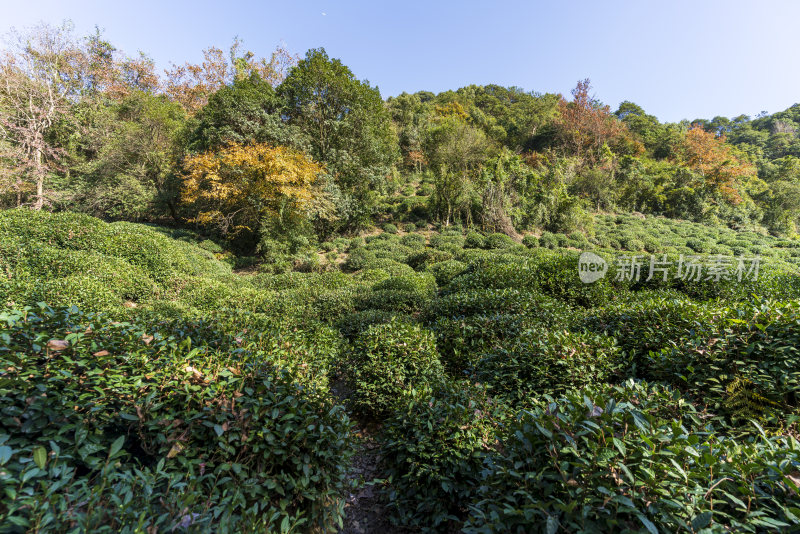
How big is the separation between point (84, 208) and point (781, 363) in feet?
78.0

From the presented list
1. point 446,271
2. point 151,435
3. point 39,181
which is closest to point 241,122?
point 39,181

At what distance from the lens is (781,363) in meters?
2.60

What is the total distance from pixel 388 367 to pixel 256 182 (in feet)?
41.1

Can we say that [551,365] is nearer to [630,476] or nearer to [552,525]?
[630,476]

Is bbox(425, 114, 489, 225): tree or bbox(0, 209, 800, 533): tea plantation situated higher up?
bbox(425, 114, 489, 225): tree

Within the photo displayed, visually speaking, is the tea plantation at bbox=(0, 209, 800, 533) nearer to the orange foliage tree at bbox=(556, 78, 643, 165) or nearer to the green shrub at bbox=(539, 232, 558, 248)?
the green shrub at bbox=(539, 232, 558, 248)

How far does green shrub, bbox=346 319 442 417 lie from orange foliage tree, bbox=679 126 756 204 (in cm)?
3536

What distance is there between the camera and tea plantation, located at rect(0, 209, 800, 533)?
55.2 inches

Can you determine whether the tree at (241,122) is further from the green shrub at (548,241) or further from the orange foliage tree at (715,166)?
the orange foliage tree at (715,166)

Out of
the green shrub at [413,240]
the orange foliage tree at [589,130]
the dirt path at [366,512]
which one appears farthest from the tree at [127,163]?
the orange foliage tree at [589,130]

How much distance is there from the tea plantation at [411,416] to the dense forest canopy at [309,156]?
35.9ft

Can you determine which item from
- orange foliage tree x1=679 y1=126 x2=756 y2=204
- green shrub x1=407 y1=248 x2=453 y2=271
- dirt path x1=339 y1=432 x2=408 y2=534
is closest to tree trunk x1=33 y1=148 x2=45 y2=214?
green shrub x1=407 y1=248 x2=453 y2=271

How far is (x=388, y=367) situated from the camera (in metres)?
3.96

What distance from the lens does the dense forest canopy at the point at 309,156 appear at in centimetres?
1419
